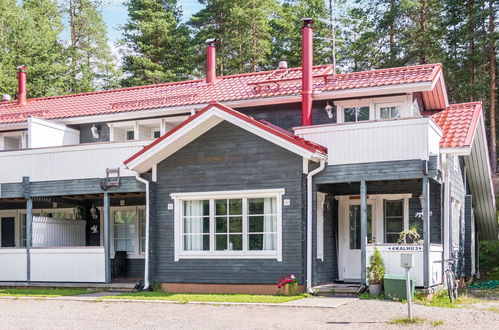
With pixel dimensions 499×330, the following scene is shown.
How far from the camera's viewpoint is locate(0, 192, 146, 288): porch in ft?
63.9

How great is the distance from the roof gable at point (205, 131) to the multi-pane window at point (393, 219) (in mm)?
3071

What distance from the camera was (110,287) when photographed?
1906 cm

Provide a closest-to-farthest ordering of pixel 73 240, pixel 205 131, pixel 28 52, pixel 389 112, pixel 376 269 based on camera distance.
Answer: pixel 376 269 < pixel 205 131 < pixel 389 112 < pixel 73 240 < pixel 28 52

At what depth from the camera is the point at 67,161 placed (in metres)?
20.0

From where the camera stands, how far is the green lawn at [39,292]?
1809 centimetres

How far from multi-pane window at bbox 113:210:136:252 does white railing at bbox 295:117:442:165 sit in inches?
306

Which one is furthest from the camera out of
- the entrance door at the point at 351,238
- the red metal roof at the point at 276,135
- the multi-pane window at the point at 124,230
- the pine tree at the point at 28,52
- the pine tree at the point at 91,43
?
the pine tree at the point at 91,43

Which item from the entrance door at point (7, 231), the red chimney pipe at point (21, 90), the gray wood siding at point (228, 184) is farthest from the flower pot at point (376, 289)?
the red chimney pipe at point (21, 90)

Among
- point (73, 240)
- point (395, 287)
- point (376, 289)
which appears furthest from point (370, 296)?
point (73, 240)

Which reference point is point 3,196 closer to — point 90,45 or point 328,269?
point 328,269

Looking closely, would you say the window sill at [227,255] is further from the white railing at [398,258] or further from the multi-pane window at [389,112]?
the multi-pane window at [389,112]

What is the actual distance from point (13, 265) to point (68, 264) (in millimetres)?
1939

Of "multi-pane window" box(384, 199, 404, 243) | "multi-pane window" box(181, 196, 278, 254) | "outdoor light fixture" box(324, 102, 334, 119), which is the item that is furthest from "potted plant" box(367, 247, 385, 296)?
"outdoor light fixture" box(324, 102, 334, 119)

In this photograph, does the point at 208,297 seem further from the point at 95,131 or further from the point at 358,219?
the point at 95,131
